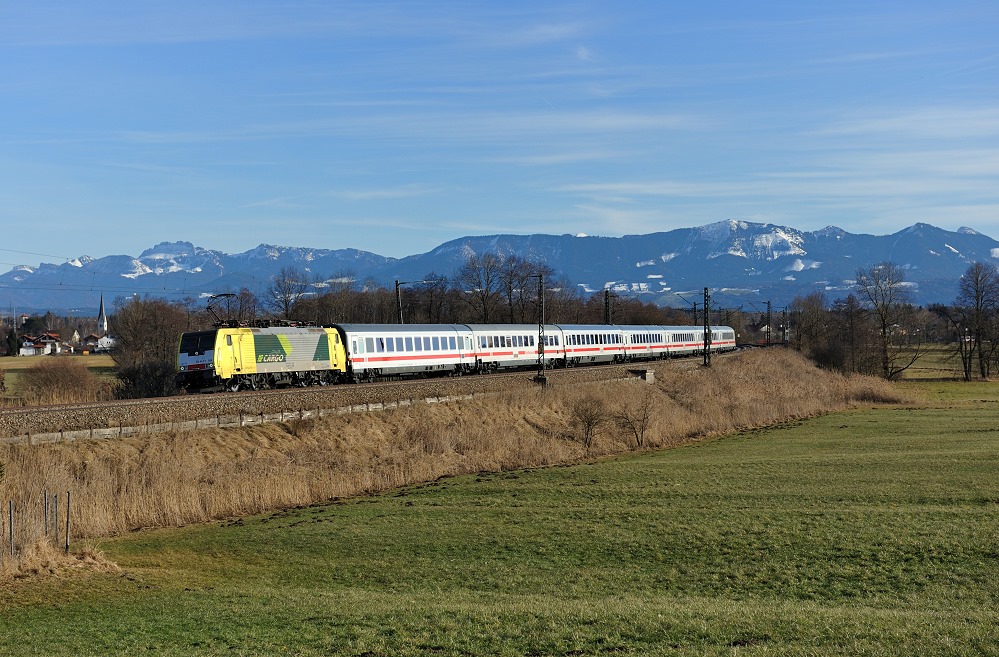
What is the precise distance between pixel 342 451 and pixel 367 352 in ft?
46.3

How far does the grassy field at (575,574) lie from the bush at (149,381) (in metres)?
25.6

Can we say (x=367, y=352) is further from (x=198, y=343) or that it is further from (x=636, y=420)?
(x=636, y=420)

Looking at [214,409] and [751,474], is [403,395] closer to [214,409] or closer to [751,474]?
[214,409]

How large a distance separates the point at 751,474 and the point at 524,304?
84141mm

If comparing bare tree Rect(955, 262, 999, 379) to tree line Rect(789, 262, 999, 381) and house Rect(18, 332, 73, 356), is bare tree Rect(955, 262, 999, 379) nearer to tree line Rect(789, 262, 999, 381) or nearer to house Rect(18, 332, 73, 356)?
tree line Rect(789, 262, 999, 381)

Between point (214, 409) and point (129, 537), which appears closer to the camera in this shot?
point (129, 537)

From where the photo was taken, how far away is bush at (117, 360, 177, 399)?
168ft

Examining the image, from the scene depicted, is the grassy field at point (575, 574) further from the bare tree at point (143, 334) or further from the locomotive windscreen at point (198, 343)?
the bare tree at point (143, 334)

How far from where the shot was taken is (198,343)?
40.3 metres

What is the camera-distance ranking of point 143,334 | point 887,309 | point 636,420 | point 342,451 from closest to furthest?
1. point 342,451
2. point 636,420
3. point 143,334
4. point 887,309

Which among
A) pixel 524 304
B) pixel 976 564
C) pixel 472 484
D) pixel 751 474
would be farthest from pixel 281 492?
pixel 524 304

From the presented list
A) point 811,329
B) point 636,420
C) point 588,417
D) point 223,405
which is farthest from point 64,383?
point 811,329

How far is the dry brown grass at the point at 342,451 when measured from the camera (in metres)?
25.4

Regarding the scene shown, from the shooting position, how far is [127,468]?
27625 mm
